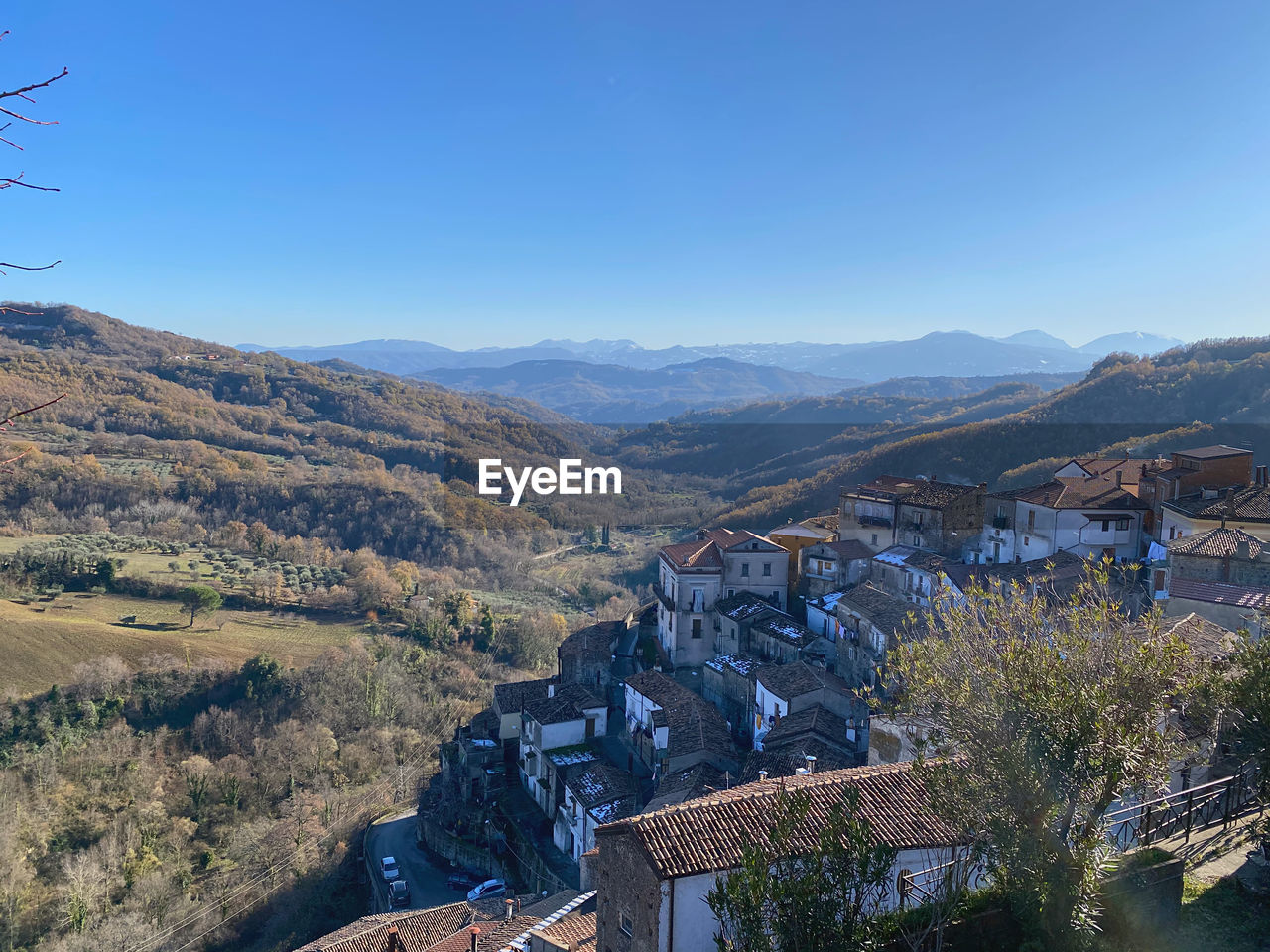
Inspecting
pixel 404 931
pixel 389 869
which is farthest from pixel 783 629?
pixel 389 869

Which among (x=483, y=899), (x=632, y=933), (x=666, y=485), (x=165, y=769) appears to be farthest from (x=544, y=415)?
(x=632, y=933)

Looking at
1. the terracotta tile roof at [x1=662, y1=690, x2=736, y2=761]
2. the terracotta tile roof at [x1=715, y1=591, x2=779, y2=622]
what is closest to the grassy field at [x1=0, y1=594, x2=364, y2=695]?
the terracotta tile roof at [x1=715, y1=591, x2=779, y2=622]

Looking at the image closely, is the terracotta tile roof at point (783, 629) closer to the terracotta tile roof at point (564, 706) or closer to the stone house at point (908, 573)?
the stone house at point (908, 573)

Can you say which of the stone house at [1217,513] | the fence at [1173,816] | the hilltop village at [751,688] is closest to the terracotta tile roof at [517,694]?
the hilltop village at [751,688]

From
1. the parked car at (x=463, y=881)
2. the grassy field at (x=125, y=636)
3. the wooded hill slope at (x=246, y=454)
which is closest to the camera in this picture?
the parked car at (x=463, y=881)

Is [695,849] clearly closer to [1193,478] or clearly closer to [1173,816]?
[1173,816]

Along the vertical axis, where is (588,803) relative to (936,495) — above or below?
below

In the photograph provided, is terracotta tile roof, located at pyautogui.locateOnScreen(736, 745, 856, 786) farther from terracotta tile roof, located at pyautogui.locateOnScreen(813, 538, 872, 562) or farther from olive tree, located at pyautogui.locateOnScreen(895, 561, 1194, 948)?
terracotta tile roof, located at pyautogui.locateOnScreen(813, 538, 872, 562)
